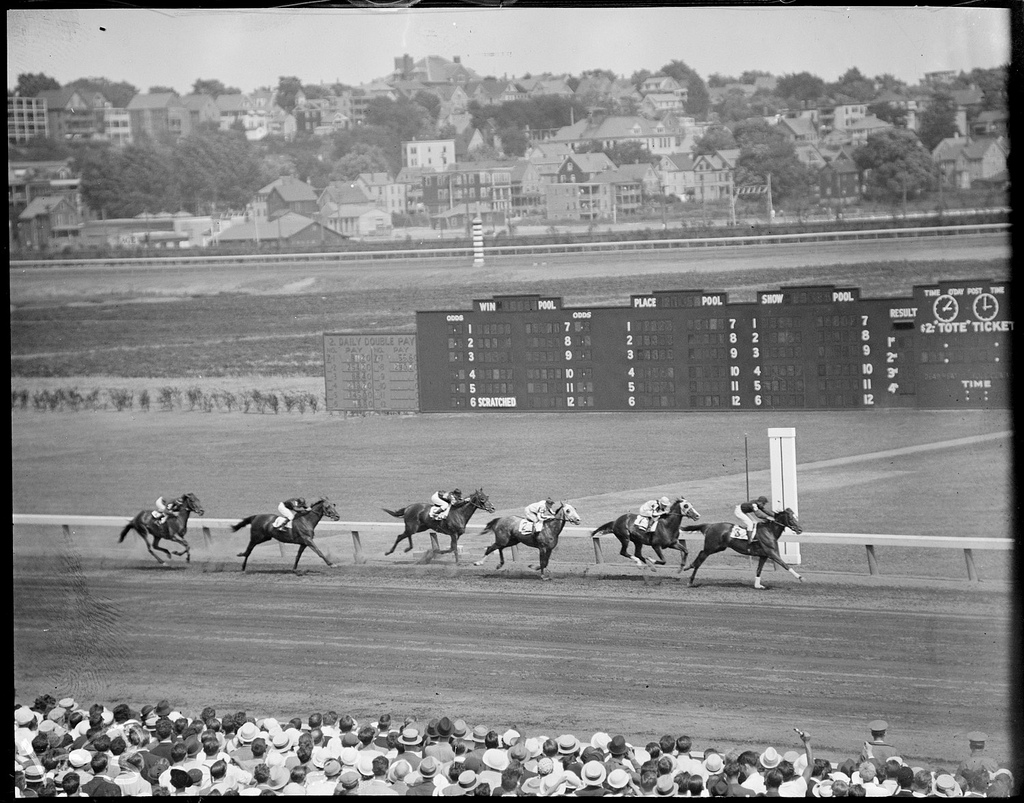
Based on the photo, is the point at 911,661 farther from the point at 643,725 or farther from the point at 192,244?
the point at 192,244

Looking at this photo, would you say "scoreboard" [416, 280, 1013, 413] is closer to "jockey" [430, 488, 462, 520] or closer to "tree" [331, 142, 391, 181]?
"jockey" [430, 488, 462, 520]

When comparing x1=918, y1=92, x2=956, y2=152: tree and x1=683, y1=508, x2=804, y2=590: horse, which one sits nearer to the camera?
x1=918, y1=92, x2=956, y2=152: tree

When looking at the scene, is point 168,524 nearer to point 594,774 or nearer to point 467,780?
point 467,780

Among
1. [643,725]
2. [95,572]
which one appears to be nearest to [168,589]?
[95,572]

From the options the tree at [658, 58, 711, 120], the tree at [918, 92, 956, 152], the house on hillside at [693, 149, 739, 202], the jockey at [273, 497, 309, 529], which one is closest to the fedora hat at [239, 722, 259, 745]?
the jockey at [273, 497, 309, 529]

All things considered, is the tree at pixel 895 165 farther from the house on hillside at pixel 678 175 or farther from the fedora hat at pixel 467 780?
the fedora hat at pixel 467 780

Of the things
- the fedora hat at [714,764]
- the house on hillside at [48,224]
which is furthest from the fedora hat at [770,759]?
the house on hillside at [48,224]
